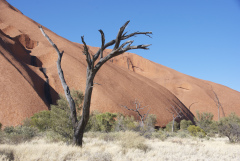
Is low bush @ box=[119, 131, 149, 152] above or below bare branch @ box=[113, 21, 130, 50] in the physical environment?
below

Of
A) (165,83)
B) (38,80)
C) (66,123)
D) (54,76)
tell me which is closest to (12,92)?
(38,80)

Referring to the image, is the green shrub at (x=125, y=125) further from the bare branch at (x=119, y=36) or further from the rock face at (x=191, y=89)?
the rock face at (x=191, y=89)

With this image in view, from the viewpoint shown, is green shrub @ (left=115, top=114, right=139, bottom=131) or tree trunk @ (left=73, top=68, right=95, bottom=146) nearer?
tree trunk @ (left=73, top=68, right=95, bottom=146)

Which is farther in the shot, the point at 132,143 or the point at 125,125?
the point at 125,125

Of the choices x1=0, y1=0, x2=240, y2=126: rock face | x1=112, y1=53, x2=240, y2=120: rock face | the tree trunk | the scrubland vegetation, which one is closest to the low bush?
the scrubland vegetation

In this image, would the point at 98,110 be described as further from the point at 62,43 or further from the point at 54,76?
the point at 62,43

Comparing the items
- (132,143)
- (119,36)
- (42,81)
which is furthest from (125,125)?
(42,81)

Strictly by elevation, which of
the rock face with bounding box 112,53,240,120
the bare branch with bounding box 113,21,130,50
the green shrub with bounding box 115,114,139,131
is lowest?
the green shrub with bounding box 115,114,139,131

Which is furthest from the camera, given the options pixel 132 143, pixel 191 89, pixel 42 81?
pixel 191 89

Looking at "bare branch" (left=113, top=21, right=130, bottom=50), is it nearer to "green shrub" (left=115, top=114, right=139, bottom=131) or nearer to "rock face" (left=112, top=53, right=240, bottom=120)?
"green shrub" (left=115, top=114, right=139, bottom=131)

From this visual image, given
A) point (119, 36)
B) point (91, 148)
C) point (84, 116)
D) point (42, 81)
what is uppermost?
point (42, 81)

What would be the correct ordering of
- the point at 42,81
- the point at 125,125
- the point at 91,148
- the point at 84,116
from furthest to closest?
1. the point at 42,81
2. the point at 125,125
3. the point at 91,148
4. the point at 84,116

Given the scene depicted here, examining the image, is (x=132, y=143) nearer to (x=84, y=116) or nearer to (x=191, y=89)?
(x=84, y=116)

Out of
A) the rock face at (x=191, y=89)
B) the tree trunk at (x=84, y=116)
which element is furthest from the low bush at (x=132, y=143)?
the rock face at (x=191, y=89)
